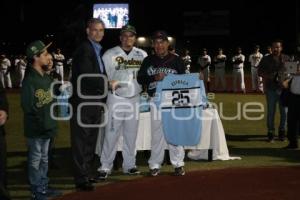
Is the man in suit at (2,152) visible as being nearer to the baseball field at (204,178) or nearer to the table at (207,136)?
the baseball field at (204,178)

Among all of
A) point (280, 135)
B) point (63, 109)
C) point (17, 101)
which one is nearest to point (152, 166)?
point (63, 109)

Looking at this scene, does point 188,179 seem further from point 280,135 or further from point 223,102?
point 223,102

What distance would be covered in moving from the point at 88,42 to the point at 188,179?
258cm

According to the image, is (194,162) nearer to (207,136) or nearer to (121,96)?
(207,136)

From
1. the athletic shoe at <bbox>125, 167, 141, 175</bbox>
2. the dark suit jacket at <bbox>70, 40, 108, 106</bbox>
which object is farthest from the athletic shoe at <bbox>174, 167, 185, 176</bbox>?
the dark suit jacket at <bbox>70, 40, 108, 106</bbox>

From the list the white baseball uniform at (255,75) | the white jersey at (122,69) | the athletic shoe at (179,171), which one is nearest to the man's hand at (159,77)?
the white jersey at (122,69)

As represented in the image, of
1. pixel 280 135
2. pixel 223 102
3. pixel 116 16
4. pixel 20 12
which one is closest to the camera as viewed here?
pixel 280 135

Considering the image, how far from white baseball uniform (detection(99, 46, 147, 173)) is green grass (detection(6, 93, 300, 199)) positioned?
1.63 ft

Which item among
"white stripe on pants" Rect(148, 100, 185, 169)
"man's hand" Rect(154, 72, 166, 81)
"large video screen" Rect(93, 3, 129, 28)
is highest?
"large video screen" Rect(93, 3, 129, 28)

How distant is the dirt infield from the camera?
766 centimetres

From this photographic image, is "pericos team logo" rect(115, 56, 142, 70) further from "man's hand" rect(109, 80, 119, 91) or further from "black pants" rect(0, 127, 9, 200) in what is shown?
"black pants" rect(0, 127, 9, 200)

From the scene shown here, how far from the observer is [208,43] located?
6094 cm

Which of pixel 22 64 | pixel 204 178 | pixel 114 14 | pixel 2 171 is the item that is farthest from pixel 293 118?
pixel 114 14

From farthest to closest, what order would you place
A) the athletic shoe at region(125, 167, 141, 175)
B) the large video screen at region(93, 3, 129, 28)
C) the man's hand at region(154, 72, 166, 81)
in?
the large video screen at region(93, 3, 129, 28)
the athletic shoe at region(125, 167, 141, 175)
the man's hand at region(154, 72, 166, 81)
